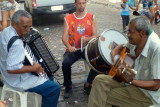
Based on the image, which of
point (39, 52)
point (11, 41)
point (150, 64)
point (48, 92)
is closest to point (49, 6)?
point (39, 52)

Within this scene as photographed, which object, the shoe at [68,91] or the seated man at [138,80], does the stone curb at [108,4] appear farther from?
the seated man at [138,80]

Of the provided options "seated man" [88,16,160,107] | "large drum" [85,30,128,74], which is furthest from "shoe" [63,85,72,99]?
"seated man" [88,16,160,107]

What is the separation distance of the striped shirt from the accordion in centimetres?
17

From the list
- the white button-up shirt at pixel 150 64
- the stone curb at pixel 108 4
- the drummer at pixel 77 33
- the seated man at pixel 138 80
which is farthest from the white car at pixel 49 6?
the white button-up shirt at pixel 150 64

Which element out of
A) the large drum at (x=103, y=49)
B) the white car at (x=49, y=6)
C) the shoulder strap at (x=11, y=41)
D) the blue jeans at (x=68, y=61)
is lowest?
the white car at (x=49, y=6)

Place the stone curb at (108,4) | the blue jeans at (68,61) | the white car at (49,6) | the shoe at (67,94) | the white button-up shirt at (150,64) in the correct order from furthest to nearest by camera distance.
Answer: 1. the stone curb at (108,4)
2. the white car at (49,6)
3. the shoe at (67,94)
4. the blue jeans at (68,61)
5. the white button-up shirt at (150,64)

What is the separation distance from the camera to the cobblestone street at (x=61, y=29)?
4820 mm

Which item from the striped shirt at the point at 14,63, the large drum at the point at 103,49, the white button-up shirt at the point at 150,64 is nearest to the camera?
the white button-up shirt at the point at 150,64

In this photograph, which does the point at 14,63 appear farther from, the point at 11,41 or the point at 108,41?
the point at 108,41

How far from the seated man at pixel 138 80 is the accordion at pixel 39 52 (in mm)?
677

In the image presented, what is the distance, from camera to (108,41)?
429cm

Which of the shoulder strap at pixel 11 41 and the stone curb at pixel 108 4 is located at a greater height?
the shoulder strap at pixel 11 41

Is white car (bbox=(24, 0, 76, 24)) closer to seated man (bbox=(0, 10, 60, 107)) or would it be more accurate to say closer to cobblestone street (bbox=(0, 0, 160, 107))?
cobblestone street (bbox=(0, 0, 160, 107))

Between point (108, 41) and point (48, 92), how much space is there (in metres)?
1.15
